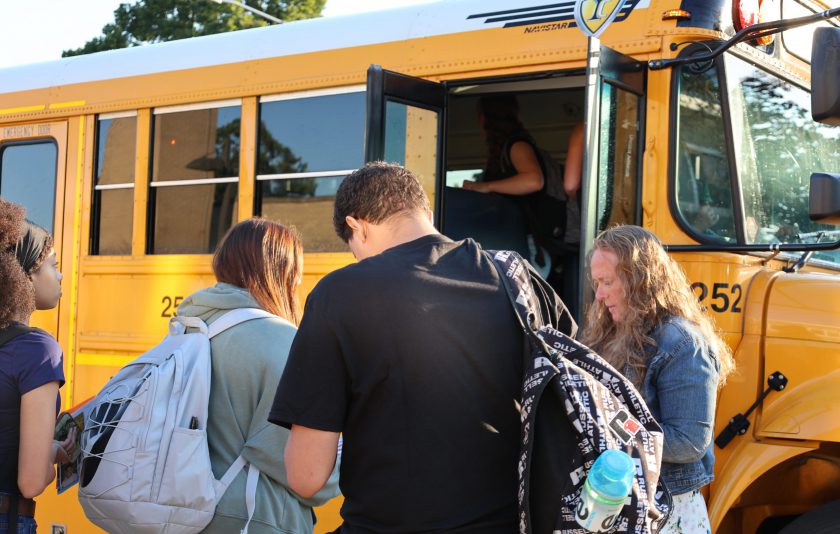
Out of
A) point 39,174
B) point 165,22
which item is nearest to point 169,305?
point 39,174

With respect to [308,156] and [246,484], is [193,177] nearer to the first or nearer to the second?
[308,156]

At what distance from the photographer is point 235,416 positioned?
8.28 ft

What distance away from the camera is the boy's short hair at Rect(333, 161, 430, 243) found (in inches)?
82.1

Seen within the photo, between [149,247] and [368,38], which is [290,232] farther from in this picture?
[149,247]

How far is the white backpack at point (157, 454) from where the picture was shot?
2395 millimetres

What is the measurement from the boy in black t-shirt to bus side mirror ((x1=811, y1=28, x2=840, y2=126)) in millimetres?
1469

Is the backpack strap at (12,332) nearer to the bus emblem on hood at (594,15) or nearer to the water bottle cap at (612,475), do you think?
the water bottle cap at (612,475)

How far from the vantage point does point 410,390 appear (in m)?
1.93

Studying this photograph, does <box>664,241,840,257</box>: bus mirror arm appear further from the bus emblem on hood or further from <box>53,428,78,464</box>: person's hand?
<box>53,428,78,464</box>: person's hand

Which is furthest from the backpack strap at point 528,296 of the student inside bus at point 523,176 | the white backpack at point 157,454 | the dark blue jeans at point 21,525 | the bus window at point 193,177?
the bus window at point 193,177

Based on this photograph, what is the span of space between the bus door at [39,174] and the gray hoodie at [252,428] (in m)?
2.99

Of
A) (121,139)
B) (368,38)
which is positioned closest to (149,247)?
(121,139)

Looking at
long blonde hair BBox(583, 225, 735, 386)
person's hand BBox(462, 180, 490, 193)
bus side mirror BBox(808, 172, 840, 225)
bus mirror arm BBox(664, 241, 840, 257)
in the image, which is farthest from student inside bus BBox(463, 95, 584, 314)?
long blonde hair BBox(583, 225, 735, 386)

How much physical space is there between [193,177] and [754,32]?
2723 mm
